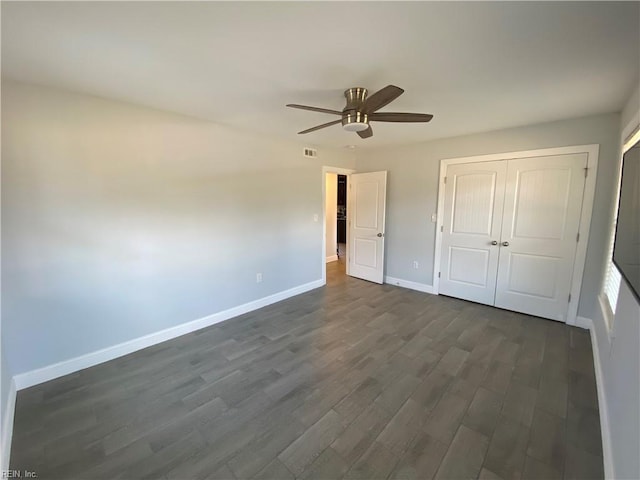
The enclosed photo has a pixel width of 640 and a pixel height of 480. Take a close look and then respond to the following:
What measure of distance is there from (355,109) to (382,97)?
0.94 ft

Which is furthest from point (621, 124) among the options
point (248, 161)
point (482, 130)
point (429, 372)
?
point (248, 161)

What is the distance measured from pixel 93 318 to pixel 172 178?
4.85 feet

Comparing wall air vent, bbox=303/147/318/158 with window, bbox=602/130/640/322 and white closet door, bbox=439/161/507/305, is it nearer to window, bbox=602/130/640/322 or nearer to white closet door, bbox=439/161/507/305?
white closet door, bbox=439/161/507/305

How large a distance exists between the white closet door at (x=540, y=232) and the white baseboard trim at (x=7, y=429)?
474 centimetres

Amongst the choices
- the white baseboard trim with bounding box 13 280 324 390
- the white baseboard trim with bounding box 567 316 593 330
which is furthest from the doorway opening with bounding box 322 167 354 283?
the white baseboard trim with bounding box 567 316 593 330

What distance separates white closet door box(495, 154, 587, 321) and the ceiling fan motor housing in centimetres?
240

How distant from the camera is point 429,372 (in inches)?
92.8

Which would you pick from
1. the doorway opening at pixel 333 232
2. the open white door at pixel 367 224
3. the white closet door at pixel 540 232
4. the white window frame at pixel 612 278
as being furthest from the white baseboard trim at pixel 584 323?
the doorway opening at pixel 333 232

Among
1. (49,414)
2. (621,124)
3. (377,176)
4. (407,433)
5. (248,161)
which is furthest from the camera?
(377,176)

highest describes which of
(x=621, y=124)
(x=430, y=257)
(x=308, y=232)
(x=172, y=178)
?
(x=621, y=124)

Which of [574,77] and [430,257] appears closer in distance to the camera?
[574,77]

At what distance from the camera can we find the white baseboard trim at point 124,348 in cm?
221

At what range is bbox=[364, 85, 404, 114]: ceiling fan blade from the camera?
1750mm

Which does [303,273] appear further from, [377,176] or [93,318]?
[93,318]
